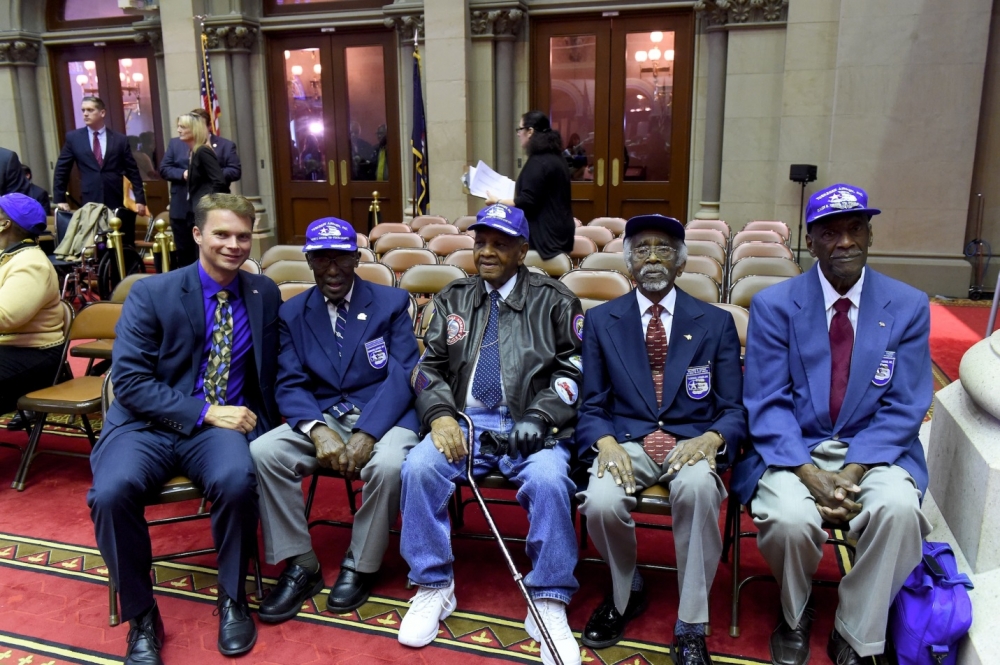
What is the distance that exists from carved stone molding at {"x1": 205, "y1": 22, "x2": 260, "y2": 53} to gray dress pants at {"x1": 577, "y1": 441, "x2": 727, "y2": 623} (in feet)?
34.8

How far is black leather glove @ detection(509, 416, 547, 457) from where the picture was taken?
2840mm

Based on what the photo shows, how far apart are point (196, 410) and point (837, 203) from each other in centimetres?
248

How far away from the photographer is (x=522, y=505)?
2.85 metres

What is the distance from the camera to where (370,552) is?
9.80ft

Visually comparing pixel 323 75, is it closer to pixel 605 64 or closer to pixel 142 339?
pixel 605 64

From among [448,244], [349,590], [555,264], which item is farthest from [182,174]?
[349,590]

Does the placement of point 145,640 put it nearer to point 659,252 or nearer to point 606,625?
point 606,625

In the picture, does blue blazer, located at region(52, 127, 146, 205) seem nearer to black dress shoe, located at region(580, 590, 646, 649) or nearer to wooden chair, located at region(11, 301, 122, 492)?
wooden chair, located at region(11, 301, 122, 492)

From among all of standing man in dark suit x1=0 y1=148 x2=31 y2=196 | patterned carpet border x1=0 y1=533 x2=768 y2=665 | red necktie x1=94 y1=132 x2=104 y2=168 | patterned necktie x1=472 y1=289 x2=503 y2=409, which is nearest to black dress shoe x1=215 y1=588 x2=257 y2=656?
patterned carpet border x1=0 y1=533 x2=768 y2=665

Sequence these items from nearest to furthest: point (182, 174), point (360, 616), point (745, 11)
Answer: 1. point (360, 616)
2. point (182, 174)
3. point (745, 11)

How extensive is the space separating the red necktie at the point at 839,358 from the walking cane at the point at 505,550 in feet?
4.11

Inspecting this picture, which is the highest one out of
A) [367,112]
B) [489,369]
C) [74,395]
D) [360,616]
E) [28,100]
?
[28,100]

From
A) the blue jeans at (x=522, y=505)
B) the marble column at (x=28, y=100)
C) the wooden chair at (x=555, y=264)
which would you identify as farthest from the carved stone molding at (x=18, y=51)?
the blue jeans at (x=522, y=505)

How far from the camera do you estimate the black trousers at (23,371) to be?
4035 millimetres
